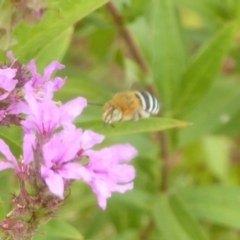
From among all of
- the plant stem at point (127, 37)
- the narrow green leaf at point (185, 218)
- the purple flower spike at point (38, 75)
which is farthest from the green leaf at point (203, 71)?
the purple flower spike at point (38, 75)

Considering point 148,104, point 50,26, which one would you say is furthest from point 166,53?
point 50,26

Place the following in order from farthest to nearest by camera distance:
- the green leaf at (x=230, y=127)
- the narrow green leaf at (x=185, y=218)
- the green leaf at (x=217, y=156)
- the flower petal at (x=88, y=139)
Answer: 1. the green leaf at (x=217, y=156)
2. the green leaf at (x=230, y=127)
3. the narrow green leaf at (x=185, y=218)
4. the flower petal at (x=88, y=139)

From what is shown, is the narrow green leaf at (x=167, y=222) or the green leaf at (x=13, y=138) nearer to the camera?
the green leaf at (x=13, y=138)

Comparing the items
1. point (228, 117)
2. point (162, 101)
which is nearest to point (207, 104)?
point (228, 117)

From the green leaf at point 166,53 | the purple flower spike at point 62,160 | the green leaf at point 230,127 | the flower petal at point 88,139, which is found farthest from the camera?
the green leaf at point 230,127

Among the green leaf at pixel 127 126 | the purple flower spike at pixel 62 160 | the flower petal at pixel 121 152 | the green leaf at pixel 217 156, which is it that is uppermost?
the purple flower spike at pixel 62 160

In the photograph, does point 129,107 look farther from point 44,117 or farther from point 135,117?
point 44,117

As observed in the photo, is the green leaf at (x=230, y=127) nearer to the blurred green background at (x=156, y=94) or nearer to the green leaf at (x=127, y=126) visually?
the blurred green background at (x=156, y=94)
